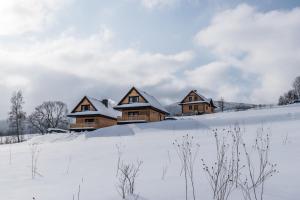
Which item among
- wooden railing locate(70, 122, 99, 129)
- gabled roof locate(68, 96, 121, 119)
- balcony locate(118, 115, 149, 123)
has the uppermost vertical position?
gabled roof locate(68, 96, 121, 119)

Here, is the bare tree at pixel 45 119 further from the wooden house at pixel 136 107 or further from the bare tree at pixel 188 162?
the bare tree at pixel 188 162

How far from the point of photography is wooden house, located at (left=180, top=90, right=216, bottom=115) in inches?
1869

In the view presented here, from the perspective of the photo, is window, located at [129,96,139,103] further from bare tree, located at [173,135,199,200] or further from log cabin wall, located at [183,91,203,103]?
bare tree, located at [173,135,199,200]

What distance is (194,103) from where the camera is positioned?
47.8 m

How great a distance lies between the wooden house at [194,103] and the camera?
47.5 metres

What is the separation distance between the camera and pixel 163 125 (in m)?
24.3

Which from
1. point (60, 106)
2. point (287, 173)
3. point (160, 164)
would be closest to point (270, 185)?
point (287, 173)

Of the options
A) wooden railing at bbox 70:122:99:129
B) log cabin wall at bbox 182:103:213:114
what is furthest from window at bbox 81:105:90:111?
log cabin wall at bbox 182:103:213:114

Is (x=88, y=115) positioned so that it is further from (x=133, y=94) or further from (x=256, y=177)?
(x=256, y=177)

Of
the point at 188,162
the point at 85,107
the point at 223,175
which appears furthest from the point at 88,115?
the point at 223,175

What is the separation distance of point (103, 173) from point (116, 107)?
3252cm

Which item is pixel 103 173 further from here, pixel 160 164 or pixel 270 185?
pixel 270 185

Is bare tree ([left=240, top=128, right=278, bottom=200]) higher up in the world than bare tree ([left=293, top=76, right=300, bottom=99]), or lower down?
lower down

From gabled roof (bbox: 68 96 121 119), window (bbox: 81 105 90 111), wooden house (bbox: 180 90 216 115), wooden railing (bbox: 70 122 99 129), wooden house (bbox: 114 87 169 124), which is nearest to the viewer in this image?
wooden house (bbox: 114 87 169 124)
